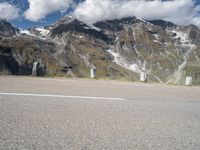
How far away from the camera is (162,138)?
4.70 metres

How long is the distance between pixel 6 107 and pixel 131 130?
2.89m

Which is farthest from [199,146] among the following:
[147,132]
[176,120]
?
[176,120]

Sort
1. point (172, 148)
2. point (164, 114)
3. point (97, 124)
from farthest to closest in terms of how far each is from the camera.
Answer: point (164, 114)
point (97, 124)
point (172, 148)

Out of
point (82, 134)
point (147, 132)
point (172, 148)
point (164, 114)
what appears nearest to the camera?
point (172, 148)

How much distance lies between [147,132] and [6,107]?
10.4 feet

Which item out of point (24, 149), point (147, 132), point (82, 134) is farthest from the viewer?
point (147, 132)

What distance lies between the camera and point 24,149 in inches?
151

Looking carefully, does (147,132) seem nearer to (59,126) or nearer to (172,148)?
(172,148)

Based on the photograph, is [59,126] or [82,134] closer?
[82,134]

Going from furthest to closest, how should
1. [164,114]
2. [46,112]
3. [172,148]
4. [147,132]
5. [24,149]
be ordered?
[164,114], [46,112], [147,132], [172,148], [24,149]

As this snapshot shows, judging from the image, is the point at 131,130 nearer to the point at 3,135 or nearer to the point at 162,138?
the point at 162,138

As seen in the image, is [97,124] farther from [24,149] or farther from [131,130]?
[24,149]

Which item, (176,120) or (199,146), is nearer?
(199,146)

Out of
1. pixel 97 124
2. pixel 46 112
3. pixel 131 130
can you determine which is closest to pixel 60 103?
pixel 46 112
